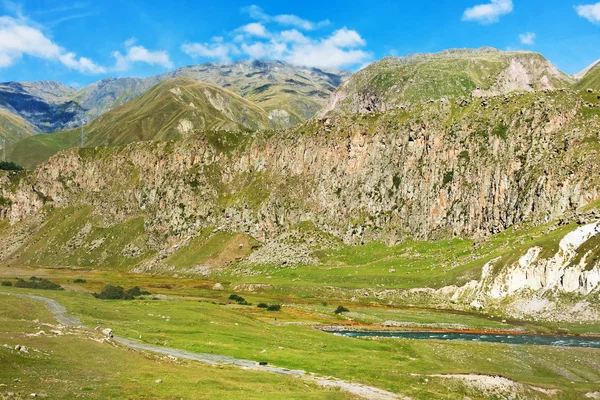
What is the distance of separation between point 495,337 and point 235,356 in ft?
195

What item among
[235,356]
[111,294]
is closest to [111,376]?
[235,356]

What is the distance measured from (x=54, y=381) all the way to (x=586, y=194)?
174 metres

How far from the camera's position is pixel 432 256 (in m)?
195

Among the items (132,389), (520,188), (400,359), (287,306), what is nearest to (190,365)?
(132,389)

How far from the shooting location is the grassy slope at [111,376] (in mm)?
37844

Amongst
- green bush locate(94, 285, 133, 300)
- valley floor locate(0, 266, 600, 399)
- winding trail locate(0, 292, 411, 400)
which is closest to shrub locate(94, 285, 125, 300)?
green bush locate(94, 285, 133, 300)

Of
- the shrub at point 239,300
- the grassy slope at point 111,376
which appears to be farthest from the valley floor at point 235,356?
the shrub at point 239,300

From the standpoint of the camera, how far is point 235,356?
219 feet

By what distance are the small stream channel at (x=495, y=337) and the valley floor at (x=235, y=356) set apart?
8.58m

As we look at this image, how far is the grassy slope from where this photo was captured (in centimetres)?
3784

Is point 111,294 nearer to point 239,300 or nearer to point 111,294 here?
point 111,294

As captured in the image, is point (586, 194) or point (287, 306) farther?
point (586, 194)

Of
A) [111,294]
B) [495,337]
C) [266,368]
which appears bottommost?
[111,294]

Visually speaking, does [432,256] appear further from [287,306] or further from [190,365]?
[190,365]
